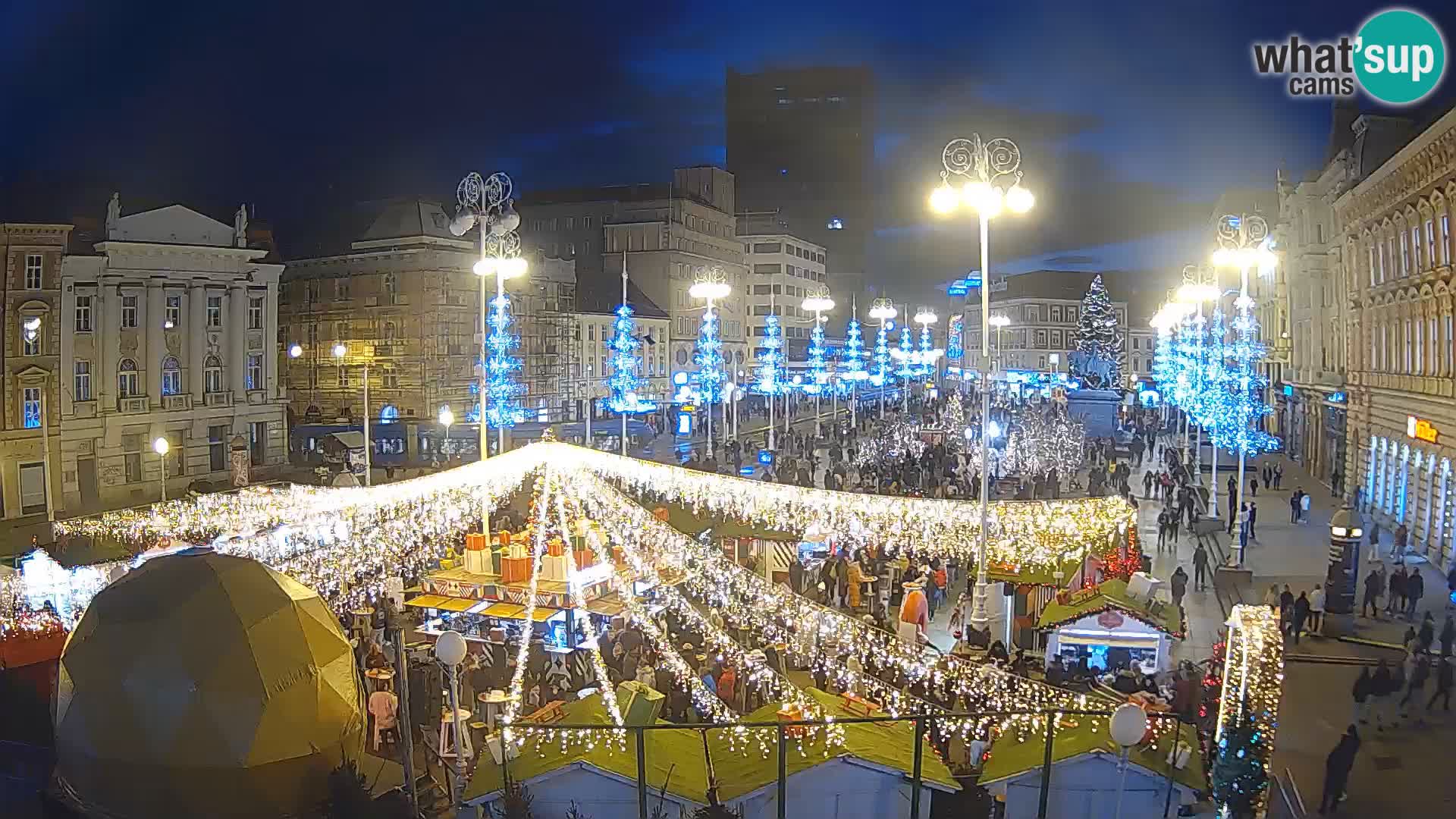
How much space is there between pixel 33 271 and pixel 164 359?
7.14 meters

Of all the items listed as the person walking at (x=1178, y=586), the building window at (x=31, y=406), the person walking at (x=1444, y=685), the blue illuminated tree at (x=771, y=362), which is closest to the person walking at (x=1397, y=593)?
the person walking at (x=1178, y=586)

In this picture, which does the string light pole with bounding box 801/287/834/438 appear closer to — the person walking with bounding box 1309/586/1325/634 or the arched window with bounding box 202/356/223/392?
the arched window with bounding box 202/356/223/392

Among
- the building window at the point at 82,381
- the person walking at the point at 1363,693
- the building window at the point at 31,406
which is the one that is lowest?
the person walking at the point at 1363,693

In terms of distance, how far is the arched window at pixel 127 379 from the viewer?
131 ft

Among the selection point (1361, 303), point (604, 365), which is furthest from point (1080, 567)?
point (604, 365)

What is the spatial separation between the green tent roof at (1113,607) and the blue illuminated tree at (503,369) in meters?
24.4

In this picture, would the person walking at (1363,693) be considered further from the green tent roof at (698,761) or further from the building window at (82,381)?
the building window at (82,381)

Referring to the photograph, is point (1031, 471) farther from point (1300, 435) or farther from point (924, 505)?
point (1300, 435)

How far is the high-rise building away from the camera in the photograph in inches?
7244

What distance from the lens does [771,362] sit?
215 feet

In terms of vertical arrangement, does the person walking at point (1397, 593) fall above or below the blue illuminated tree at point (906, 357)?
below

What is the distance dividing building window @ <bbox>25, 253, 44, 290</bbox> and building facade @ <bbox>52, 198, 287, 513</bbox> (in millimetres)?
974

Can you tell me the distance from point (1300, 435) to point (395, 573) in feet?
132

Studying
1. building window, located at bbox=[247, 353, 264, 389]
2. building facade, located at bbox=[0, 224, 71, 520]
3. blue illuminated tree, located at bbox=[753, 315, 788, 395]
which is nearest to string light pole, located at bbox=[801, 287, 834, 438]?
blue illuminated tree, located at bbox=[753, 315, 788, 395]
